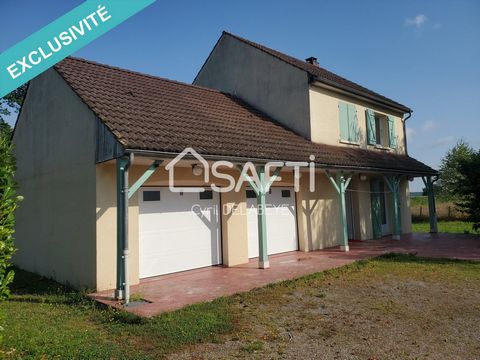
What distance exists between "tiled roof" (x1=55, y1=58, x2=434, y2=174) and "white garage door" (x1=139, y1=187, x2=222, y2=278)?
1534 millimetres

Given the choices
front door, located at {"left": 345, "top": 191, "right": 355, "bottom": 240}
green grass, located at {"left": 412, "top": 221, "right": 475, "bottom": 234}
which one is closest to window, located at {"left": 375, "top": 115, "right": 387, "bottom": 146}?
front door, located at {"left": 345, "top": 191, "right": 355, "bottom": 240}

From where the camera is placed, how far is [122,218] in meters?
6.41

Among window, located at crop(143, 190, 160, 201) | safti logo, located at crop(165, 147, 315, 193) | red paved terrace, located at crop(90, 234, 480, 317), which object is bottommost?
red paved terrace, located at crop(90, 234, 480, 317)

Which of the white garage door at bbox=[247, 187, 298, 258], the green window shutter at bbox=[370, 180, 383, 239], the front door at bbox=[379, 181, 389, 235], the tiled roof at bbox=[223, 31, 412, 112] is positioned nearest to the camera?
the white garage door at bbox=[247, 187, 298, 258]

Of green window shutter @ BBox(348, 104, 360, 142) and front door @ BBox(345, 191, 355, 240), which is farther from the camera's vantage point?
front door @ BBox(345, 191, 355, 240)

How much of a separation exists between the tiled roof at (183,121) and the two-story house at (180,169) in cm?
5

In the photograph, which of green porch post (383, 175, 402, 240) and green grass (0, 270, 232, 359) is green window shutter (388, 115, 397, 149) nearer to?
green porch post (383, 175, 402, 240)

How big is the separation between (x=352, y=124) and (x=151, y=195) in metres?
8.83

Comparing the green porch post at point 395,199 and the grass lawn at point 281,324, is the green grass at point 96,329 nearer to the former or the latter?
the grass lawn at point 281,324

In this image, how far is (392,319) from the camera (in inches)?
204

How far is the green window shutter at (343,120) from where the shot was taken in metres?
13.3

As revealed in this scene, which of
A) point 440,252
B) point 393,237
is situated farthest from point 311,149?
point 393,237

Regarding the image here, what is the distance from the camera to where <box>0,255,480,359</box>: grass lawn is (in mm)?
4246

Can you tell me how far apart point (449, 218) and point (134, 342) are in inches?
945
